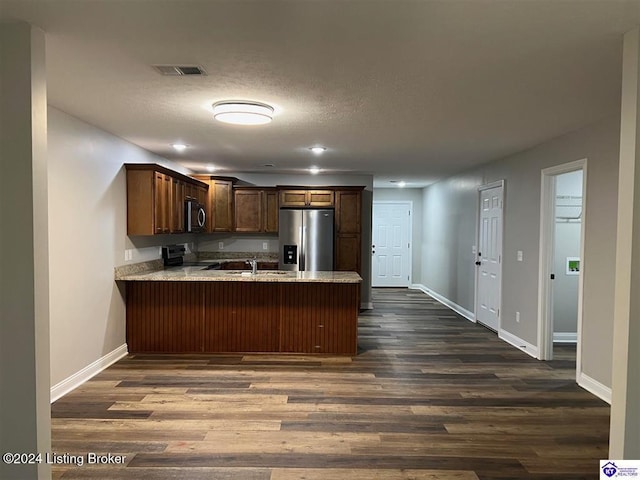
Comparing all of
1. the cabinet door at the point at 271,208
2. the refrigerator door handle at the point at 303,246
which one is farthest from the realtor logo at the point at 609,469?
the cabinet door at the point at 271,208

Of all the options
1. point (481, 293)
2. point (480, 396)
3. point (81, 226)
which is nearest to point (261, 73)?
point (81, 226)

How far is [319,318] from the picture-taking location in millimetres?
4668

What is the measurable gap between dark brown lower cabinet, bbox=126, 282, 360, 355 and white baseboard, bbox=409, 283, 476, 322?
116 inches

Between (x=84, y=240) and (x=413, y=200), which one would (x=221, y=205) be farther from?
(x=413, y=200)

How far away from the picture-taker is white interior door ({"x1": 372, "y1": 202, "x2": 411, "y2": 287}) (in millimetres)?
10000

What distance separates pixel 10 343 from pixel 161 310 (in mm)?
2690

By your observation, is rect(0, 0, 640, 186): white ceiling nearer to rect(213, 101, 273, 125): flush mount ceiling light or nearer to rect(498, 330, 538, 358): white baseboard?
rect(213, 101, 273, 125): flush mount ceiling light

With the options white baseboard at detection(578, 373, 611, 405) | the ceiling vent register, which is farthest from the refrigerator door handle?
the ceiling vent register

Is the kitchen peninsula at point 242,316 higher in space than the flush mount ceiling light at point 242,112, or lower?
lower

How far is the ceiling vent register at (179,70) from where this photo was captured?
2.44 meters

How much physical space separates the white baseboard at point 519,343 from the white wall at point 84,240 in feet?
15.7

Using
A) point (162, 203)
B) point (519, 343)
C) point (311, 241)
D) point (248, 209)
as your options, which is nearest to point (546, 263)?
point (519, 343)

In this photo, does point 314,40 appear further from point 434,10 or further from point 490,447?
point 490,447

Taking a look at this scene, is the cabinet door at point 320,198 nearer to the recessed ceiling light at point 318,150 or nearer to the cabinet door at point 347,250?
the cabinet door at point 347,250
